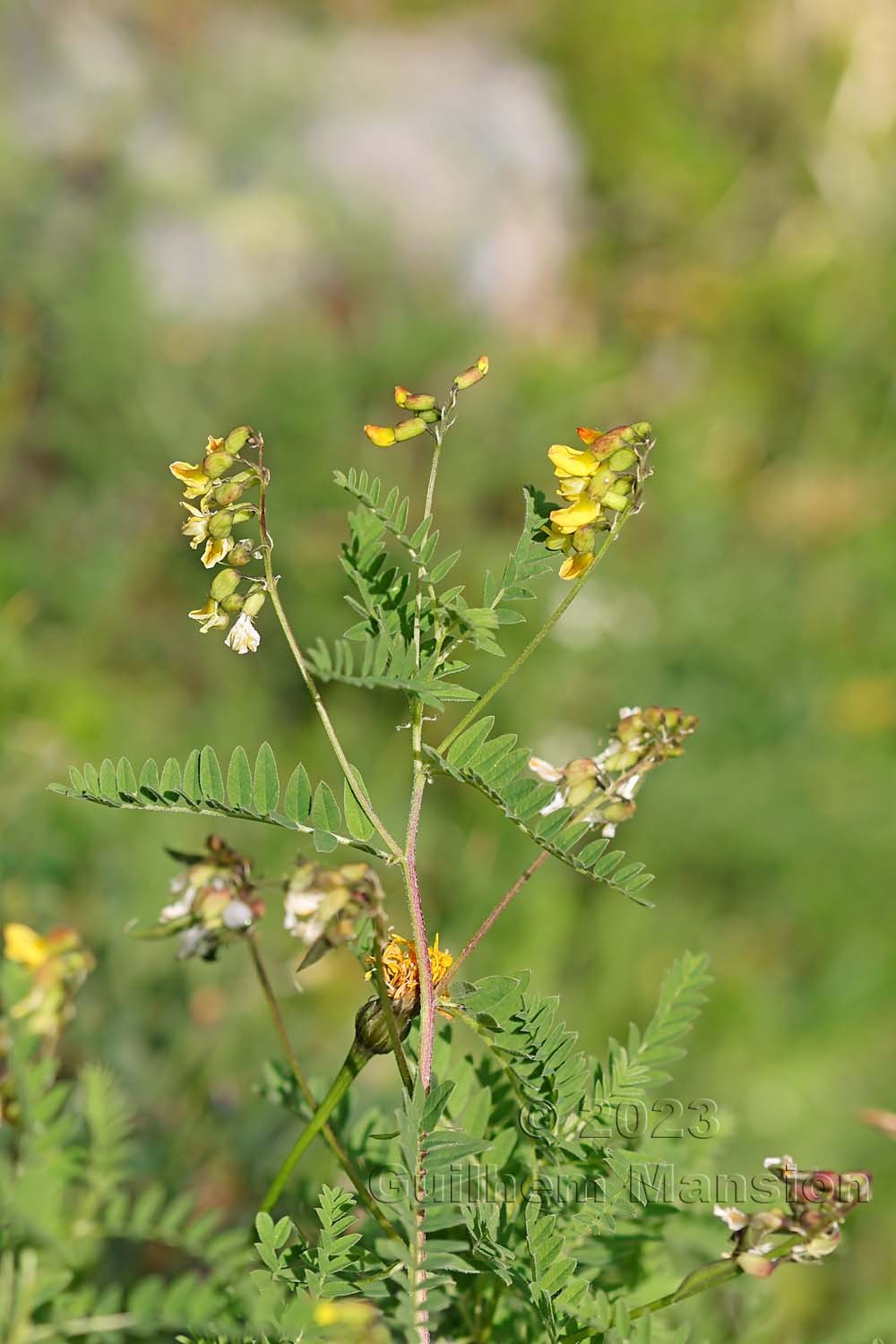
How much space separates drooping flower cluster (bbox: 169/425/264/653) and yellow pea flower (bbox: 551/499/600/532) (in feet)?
0.56

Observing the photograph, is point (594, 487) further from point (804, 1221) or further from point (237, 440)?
point (804, 1221)

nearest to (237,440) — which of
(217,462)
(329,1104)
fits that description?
(217,462)

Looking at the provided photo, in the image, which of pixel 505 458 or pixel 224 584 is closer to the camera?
pixel 224 584

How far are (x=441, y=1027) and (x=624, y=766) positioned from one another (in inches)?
8.4

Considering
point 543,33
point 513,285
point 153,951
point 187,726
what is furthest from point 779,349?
point 153,951

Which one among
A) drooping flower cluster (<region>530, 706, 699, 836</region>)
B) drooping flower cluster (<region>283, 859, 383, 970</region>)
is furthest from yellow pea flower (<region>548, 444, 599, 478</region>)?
drooping flower cluster (<region>283, 859, 383, 970</region>)

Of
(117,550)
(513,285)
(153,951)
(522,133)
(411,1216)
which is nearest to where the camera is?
(411,1216)

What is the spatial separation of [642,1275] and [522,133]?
166 inches

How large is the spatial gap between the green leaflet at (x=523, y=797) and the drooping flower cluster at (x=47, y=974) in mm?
320

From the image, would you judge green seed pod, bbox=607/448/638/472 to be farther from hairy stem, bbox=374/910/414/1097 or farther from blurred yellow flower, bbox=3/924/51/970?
blurred yellow flower, bbox=3/924/51/970

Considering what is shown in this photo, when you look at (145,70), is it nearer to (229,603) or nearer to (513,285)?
(513,285)

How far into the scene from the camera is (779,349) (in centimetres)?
364

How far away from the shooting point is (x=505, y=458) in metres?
2.78

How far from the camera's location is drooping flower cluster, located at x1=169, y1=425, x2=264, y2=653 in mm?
735
